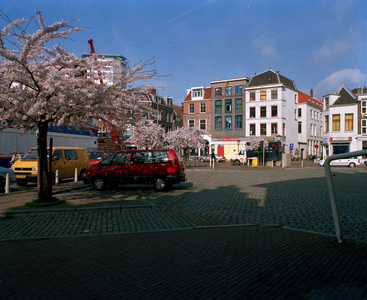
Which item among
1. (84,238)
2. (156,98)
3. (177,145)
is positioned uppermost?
(156,98)

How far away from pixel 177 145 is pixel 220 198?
24.8m

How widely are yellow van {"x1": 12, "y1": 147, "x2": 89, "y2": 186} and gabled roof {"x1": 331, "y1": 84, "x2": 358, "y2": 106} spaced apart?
44.1 meters

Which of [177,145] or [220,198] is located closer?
[220,198]

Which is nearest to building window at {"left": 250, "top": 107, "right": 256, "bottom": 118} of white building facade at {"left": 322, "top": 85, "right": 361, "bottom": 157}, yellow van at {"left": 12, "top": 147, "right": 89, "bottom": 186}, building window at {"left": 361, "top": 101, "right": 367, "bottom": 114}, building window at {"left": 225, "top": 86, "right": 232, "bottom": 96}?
building window at {"left": 225, "top": 86, "right": 232, "bottom": 96}

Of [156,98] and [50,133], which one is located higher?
[156,98]

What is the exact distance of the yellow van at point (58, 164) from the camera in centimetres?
1389

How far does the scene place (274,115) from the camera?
51.7 meters

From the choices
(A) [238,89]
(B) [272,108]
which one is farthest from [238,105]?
(B) [272,108]

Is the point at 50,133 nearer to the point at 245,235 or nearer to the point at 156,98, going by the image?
the point at 245,235

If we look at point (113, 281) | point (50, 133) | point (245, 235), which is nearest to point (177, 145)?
point (50, 133)

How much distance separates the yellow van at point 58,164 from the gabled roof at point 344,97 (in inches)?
1738

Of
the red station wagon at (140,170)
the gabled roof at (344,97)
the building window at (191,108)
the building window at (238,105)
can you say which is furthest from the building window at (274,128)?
the red station wagon at (140,170)

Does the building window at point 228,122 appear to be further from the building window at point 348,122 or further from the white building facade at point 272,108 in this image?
the building window at point 348,122

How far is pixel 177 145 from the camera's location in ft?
116
